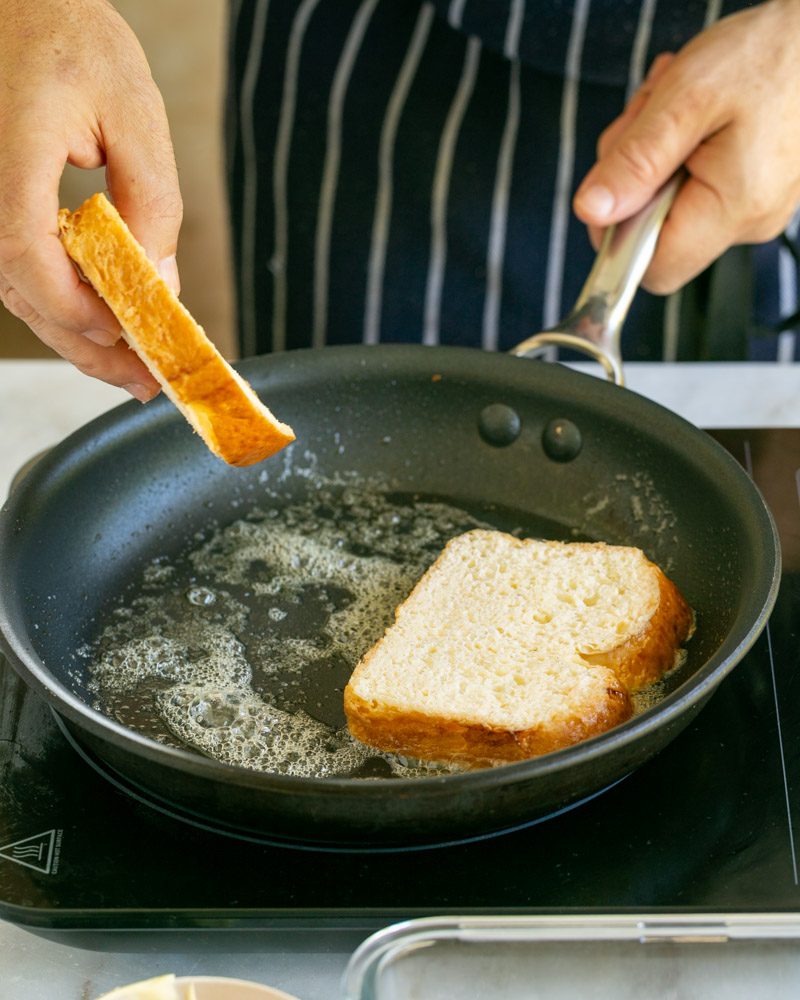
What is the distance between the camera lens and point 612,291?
1192 millimetres

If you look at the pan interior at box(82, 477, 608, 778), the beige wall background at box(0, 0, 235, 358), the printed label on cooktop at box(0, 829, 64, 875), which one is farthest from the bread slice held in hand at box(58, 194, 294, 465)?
the beige wall background at box(0, 0, 235, 358)

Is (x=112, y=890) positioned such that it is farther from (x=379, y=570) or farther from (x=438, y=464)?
(x=438, y=464)

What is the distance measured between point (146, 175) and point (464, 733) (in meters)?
0.46

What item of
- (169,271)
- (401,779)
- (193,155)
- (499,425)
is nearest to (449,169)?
(499,425)

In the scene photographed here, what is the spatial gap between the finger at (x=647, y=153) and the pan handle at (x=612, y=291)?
0.02 meters

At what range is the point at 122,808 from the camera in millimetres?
815

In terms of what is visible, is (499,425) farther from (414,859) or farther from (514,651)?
(414,859)

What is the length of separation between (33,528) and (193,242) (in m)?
2.56

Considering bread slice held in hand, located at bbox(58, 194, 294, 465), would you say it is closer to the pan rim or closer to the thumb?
the pan rim

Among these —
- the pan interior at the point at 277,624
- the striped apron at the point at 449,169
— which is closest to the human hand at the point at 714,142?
the striped apron at the point at 449,169

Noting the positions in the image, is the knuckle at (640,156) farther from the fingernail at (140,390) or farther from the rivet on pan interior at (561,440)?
the fingernail at (140,390)

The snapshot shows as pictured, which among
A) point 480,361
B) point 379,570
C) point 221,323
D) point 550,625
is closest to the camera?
point 550,625

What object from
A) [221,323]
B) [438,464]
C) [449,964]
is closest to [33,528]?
[438,464]

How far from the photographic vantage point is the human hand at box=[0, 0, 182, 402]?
0.83 metres
